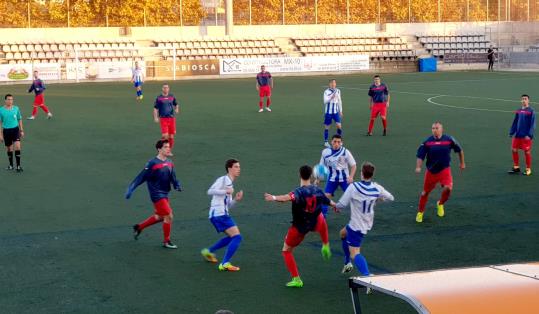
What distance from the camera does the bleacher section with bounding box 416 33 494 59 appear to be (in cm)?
7056

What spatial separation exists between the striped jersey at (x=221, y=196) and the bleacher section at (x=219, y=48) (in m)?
50.1

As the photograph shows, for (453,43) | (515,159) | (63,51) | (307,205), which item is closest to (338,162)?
(307,205)

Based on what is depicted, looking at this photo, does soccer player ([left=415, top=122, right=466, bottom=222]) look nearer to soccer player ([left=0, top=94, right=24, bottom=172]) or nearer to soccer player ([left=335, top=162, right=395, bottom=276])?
soccer player ([left=335, top=162, right=395, bottom=276])

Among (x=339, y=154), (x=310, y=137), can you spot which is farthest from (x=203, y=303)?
(x=310, y=137)

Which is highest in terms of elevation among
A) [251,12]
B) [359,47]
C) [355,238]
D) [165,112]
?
[251,12]

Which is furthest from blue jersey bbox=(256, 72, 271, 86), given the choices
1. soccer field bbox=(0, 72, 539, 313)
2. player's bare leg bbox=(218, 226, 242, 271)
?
player's bare leg bbox=(218, 226, 242, 271)

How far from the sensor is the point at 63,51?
5881 centimetres

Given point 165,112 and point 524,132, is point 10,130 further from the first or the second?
point 524,132

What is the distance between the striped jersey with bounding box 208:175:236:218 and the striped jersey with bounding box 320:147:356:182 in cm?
305

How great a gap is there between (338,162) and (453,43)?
6028 centimetres

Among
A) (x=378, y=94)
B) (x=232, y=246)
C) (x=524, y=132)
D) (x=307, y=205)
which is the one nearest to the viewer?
(x=307, y=205)

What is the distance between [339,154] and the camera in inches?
567

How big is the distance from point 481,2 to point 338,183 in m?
65.9

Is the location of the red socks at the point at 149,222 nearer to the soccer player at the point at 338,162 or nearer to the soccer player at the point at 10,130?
the soccer player at the point at 338,162
